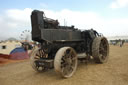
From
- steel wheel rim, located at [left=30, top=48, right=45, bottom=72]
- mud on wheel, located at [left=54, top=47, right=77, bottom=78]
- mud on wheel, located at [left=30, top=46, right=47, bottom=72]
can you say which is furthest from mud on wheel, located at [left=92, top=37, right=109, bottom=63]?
steel wheel rim, located at [left=30, top=48, right=45, bottom=72]

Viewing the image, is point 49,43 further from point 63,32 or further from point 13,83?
point 13,83

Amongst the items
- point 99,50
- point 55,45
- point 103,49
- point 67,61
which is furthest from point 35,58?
point 103,49

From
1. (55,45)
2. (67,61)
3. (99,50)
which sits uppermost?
(55,45)

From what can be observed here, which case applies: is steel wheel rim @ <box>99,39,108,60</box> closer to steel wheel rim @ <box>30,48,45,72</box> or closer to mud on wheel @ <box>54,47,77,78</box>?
mud on wheel @ <box>54,47,77,78</box>

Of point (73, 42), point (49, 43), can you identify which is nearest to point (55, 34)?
point (49, 43)

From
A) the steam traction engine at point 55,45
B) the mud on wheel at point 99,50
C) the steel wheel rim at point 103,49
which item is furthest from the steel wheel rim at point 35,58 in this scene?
the steel wheel rim at point 103,49

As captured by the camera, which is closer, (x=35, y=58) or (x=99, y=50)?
(x=35, y=58)

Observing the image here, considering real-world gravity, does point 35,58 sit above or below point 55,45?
below

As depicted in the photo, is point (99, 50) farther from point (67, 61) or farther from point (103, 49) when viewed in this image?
point (67, 61)

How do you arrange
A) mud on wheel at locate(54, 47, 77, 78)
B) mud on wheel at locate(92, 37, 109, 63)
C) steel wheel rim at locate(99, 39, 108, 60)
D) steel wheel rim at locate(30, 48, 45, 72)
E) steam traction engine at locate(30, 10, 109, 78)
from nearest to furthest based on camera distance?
mud on wheel at locate(54, 47, 77, 78) < steam traction engine at locate(30, 10, 109, 78) < steel wheel rim at locate(30, 48, 45, 72) < mud on wheel at locate(92, 37, 109, 63) < steel wheel rim at locate(99, 39, 108, 60)

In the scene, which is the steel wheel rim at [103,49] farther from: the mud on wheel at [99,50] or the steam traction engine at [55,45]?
the steam traction engine at [55,45]

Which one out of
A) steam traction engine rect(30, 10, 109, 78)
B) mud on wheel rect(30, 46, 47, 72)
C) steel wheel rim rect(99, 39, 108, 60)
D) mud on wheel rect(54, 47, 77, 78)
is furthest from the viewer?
steel wheel rim rect(99, 39, 108, 60)

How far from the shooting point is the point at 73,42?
253 inches

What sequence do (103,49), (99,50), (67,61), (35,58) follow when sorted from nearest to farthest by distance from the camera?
(67,61) → (35,58) → (99,50) → (103,49)
